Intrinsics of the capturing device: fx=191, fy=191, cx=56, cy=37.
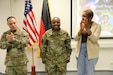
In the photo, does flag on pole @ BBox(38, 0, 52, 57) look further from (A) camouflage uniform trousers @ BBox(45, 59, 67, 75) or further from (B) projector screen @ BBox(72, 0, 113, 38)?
(A) camouflage uniform trousers @ BBox(45, 59, 67, 75)

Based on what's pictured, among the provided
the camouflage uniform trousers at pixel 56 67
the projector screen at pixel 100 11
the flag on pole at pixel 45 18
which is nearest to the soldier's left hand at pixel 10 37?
the camouflage uniform trousers at pixel 56 67

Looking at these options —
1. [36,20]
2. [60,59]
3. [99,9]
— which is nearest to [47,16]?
[36,20]

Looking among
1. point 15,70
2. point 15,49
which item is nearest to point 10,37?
point 15,49

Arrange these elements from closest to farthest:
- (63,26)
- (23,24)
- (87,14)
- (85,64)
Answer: (87,14), (85,64), (23,24), (63,26)

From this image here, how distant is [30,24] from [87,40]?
173cm

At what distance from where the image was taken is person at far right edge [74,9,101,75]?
9.08 feet

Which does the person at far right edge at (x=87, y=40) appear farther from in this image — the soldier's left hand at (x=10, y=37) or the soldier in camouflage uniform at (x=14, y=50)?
the soldier's left hand at (x=10, y=37)

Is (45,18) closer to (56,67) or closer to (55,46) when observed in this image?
(55,46)

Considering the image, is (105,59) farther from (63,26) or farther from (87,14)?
(87,14)

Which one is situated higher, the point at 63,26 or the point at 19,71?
the point at 63,26

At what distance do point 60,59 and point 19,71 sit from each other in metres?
0.65

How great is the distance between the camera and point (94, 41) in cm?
279

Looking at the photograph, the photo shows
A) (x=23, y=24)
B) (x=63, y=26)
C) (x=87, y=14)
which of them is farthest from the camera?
(x=63, y=26)

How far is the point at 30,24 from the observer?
13.7ft
